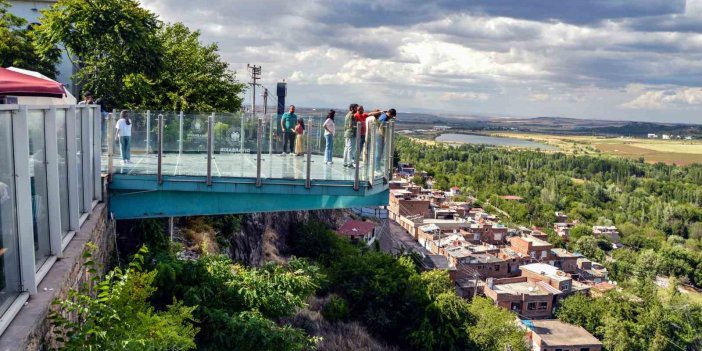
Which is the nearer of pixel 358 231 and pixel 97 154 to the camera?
pixel 97 154

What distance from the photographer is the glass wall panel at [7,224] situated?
220 inches

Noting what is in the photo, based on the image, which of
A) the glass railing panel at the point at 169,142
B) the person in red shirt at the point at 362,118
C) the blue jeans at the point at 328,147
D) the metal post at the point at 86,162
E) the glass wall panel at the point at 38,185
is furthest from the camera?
the blue jeans at the point at 328,147

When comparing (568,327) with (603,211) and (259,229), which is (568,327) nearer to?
(259,229)

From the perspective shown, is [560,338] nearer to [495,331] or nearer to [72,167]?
[495,331]

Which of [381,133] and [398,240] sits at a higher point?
[381,133]

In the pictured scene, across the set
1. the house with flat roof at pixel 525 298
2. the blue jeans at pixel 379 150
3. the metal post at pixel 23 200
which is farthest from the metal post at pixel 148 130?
the house with flat roof at pixel 525 298

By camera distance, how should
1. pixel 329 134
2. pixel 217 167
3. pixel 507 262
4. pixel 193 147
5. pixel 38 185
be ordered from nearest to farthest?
pixel 38 185 → pixel 217 167 → pixel 193 147 → pixel 329 134 → pixel 507 262

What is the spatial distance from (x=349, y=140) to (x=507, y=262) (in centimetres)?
4634

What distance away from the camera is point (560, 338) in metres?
35.9

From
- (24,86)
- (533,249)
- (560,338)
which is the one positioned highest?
(24,86)

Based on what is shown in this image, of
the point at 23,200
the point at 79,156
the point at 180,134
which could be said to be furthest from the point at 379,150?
the point at 23,200

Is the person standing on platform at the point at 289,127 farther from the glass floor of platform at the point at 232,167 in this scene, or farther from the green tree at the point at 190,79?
the green tree at the point at 190,79

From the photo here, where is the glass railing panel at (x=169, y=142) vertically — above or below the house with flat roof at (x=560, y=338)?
above

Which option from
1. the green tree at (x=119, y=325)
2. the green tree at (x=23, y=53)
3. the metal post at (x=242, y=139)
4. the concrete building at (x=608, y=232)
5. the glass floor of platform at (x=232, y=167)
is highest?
the green tree at (x=23, y=53)
